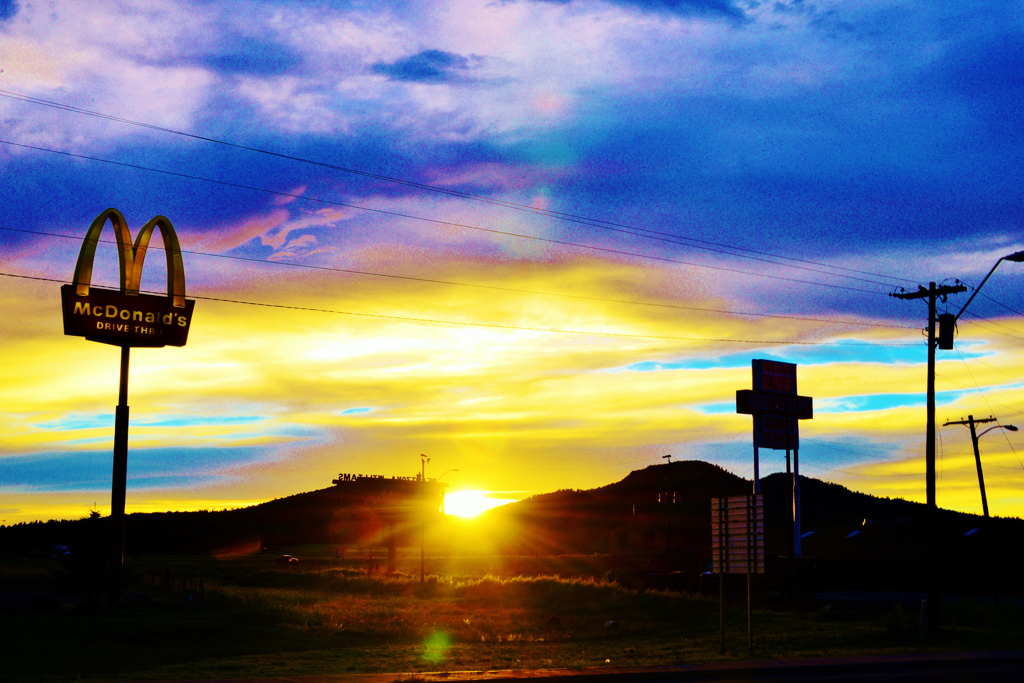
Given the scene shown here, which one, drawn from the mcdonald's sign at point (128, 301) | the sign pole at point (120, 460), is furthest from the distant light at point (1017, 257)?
the sign pole at point (120, 460)

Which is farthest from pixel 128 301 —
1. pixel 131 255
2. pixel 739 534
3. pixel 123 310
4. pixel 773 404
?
pixel 773 404

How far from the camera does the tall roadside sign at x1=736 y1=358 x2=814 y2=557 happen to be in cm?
5538

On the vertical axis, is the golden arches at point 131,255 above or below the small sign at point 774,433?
above

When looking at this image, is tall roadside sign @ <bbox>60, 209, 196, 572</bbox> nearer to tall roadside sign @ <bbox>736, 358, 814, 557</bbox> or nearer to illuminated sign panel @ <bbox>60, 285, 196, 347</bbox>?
illuminated sign panel @ <bbox>60, 285, 196, 347</bbox>

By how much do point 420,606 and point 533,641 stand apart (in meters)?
22.4

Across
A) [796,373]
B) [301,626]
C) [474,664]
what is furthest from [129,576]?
[796,373]

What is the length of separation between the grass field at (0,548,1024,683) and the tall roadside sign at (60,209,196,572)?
18.5 ft

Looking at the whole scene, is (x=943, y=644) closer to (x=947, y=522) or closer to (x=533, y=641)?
(x=533, y=641)

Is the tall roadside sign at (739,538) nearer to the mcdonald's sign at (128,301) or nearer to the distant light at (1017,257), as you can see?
the distant light at (1017,257)

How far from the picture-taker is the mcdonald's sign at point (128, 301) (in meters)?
42.3

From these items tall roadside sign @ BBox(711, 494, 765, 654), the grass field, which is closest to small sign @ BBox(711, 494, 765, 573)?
tall roadside sign @ BBox(711, 494, 765, 654)

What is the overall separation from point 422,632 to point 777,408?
2777 cm

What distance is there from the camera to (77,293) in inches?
1670

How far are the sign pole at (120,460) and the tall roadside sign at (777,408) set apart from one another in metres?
33.1
